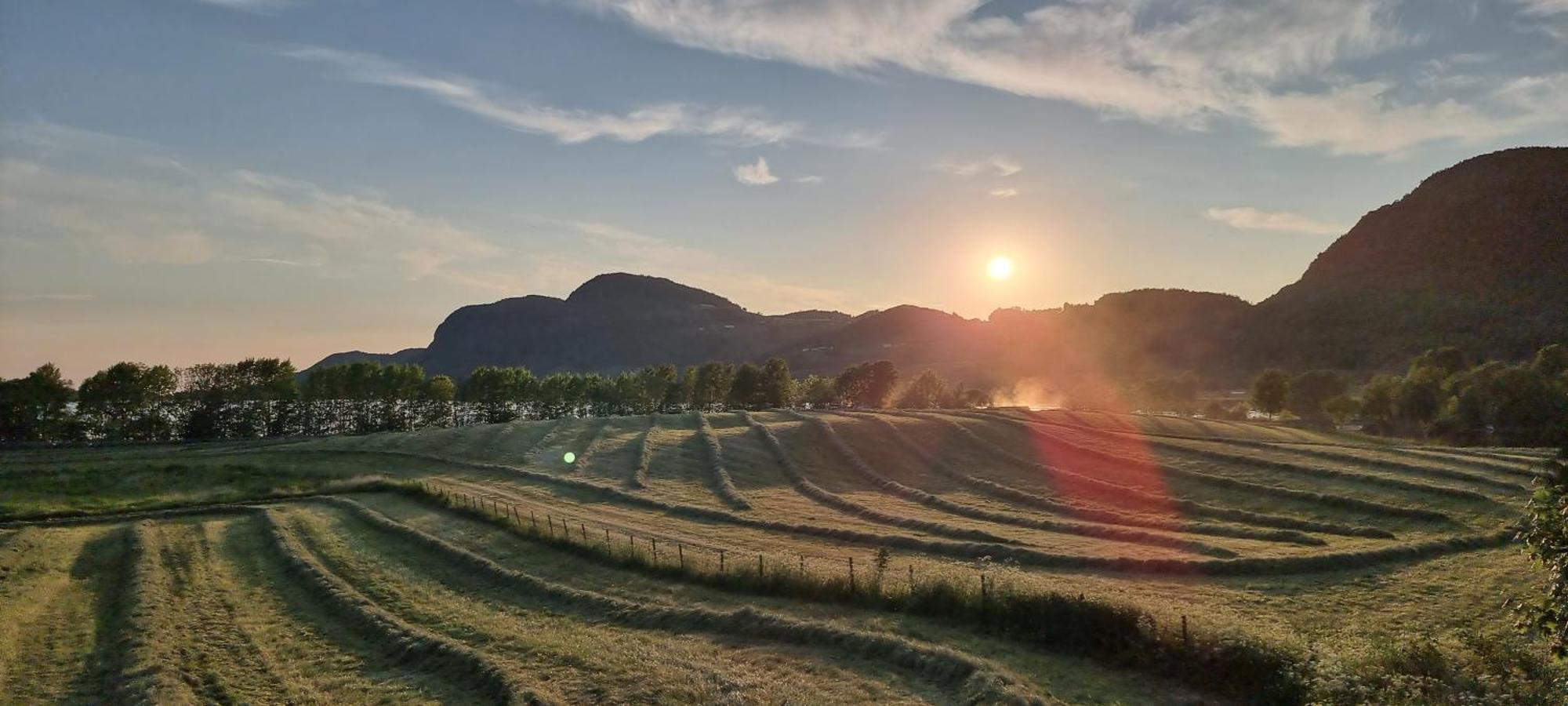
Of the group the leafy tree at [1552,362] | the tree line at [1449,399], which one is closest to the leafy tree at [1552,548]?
the tree line at [1449,399]

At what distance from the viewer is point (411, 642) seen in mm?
29688

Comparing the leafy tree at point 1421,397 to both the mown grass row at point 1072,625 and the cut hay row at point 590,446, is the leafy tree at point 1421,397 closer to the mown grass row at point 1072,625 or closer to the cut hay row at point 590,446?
the cut hay row at point 590,446

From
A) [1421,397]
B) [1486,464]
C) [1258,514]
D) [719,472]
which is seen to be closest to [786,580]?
[1258,514]

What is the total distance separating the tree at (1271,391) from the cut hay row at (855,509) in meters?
112

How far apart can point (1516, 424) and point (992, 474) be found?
87353 mm

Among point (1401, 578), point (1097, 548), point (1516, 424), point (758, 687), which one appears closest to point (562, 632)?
point (758, 687)

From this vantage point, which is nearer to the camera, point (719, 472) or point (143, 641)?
point (143, 641)

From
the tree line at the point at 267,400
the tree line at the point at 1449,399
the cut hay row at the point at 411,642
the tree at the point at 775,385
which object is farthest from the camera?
the tree at the point at 775,385

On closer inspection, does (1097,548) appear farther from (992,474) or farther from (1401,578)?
(992,474)

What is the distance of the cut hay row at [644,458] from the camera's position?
75.2 meters

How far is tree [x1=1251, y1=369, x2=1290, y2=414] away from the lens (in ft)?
507

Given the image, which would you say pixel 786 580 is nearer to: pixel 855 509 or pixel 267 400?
pixel 855 509

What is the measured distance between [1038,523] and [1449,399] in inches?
4255

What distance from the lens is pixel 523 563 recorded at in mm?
43344
